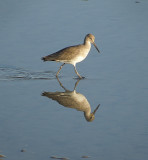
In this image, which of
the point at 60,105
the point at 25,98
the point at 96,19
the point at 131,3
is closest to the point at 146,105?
the point at 60,105

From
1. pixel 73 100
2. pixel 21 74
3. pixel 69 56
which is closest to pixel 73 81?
pixel 69 56

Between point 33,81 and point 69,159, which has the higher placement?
point 69,159

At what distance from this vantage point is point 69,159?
870cm

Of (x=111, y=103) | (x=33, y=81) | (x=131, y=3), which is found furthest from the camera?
(x=131, y=3)

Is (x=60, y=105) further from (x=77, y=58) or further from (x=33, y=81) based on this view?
(x=77, y=58)

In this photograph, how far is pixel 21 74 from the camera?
1368 cm

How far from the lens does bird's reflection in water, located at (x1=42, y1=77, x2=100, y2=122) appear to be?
1119 centimetres

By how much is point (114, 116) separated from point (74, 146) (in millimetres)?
1742

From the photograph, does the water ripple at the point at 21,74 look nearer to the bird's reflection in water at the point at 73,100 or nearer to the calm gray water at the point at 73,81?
the calm gray water at the point at 73,81

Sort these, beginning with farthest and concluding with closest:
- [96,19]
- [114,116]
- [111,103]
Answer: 1. [96,19]
2. [111,103]
3. [114,116]

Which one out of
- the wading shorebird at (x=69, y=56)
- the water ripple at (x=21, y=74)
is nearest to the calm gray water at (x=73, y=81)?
the water ripple at (x=21, y=74)

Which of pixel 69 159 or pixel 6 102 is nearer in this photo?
pixel 69 159

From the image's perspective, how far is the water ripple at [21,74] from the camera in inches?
531

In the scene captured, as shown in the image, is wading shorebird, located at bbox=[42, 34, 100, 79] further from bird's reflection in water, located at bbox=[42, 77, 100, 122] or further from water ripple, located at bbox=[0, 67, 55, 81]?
bird's reflection in water, located at bbox=[42, 77, 100, 122]
